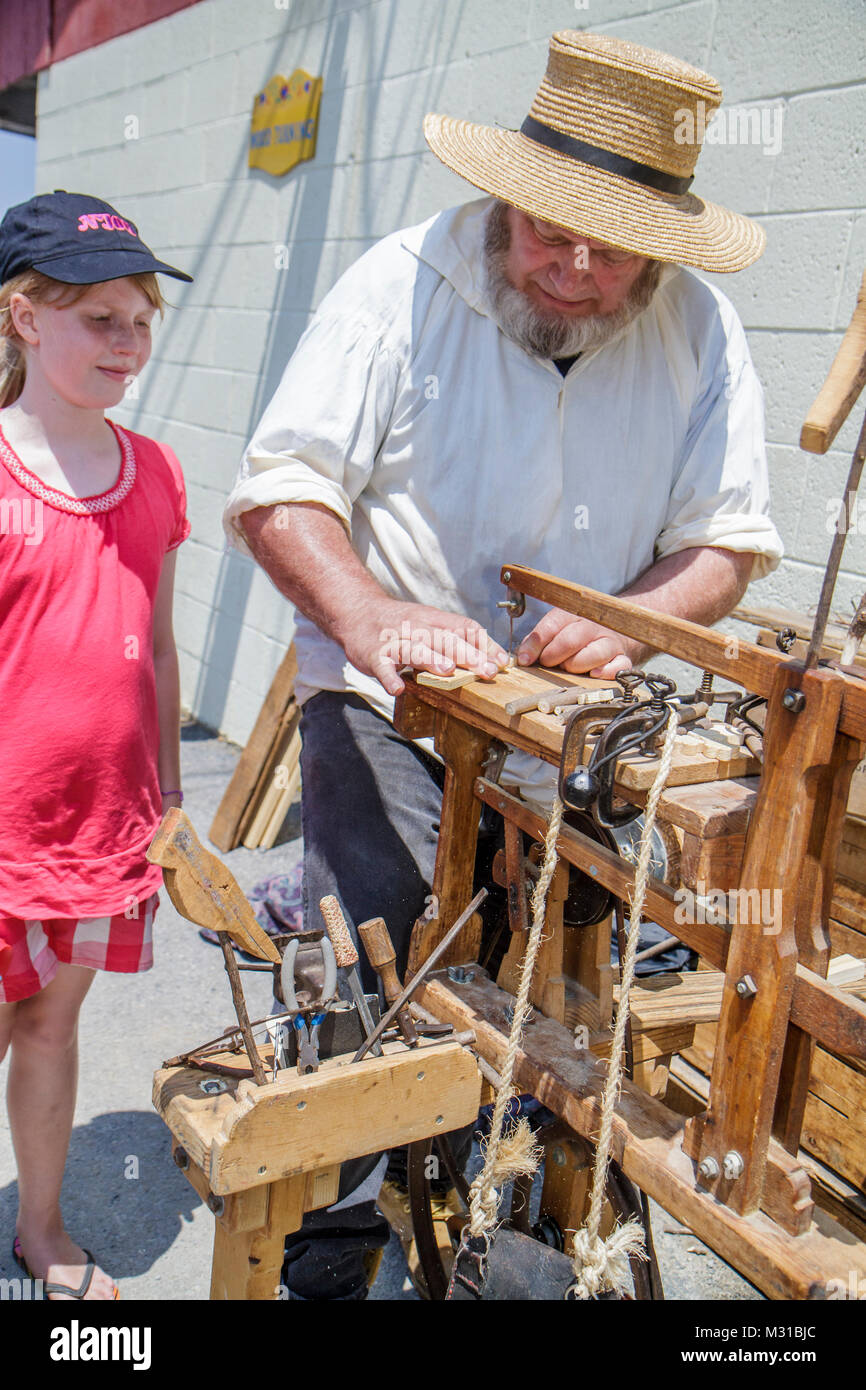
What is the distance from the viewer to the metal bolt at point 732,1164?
1123 mm

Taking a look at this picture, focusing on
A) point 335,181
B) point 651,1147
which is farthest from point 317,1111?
point 335,181

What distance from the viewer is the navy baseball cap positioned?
1.86 metres

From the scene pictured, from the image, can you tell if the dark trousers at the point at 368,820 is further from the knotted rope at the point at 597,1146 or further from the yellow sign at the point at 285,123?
the yellow sign at the point at 285,123

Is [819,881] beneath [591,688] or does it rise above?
beneath

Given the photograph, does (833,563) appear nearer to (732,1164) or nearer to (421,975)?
(732,1164)

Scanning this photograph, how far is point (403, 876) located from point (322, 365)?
89cm

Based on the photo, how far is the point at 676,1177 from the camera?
118cm

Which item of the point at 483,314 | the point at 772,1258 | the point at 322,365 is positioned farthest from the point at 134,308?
the point at 772,1258

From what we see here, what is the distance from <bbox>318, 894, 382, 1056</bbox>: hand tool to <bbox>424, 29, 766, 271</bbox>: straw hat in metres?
1.09

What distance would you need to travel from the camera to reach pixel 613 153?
5.74 ft

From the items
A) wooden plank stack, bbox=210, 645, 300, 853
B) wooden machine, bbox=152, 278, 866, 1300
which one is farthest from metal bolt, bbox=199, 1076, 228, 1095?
wooden plank stack, bbox=210, 645, 300, 853

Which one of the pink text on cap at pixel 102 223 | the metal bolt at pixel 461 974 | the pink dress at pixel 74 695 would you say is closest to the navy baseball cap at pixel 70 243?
the pink text on cap at pixel 102 223
